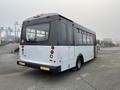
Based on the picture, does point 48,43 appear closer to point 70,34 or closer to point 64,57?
point 64,57

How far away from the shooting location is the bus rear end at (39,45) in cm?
554

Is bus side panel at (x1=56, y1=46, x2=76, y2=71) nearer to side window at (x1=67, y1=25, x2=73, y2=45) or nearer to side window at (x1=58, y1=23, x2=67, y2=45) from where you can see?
side window at (x1=58, y1=23, x2=67, y2=45)

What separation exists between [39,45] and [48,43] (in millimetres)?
524

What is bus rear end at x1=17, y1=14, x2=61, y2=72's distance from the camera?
5539 mm

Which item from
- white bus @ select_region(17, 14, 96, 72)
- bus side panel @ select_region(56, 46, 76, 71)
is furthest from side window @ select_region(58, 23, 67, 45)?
bus side panel @ select_region(56, 46, 76, 71)

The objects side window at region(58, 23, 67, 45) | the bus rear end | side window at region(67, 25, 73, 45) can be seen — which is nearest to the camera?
the bus rear end

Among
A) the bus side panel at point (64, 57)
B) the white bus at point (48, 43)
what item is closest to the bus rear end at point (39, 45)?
the white bus at point (48, 43)

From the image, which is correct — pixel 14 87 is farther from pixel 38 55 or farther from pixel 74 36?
pixel 74 36

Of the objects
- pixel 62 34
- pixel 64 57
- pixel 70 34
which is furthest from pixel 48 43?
pixel 70 34

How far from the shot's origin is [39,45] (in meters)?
5.90

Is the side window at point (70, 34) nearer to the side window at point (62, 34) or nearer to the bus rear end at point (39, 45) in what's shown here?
the side window at point (62, 34)

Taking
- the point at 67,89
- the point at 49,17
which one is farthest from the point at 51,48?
the point at 67,89

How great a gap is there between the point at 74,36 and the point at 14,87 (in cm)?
391

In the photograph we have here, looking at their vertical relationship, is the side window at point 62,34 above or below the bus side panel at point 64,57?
above
